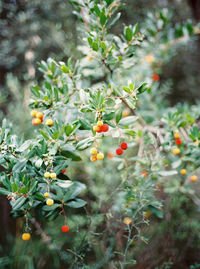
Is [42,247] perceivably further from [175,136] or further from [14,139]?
[175,136]

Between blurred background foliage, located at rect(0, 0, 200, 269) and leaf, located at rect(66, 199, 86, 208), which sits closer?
leaf, located at rect(66, 199, 86, 208)

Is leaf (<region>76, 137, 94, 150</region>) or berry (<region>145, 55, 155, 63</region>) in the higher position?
berry (<region>145, 55, 155, 63</region>)

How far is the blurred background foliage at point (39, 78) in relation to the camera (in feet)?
5.08

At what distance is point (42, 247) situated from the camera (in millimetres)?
1856

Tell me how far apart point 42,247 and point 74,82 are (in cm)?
135

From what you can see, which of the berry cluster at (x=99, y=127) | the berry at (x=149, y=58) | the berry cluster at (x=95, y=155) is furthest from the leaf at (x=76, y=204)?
the berry at (x=149, y=58)

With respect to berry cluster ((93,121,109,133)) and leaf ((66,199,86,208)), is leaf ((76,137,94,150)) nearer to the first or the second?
berry cluster ((93,121,109,133))

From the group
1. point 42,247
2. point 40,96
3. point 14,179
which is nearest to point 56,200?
point 14,179

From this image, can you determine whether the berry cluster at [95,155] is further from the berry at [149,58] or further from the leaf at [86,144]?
the berry at [149,58]

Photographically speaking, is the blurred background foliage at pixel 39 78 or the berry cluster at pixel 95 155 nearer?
the berry cluster at pixel 95 155

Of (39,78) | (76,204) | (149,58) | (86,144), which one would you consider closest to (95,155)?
(86,144)

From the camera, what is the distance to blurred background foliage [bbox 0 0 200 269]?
1547 millimetres

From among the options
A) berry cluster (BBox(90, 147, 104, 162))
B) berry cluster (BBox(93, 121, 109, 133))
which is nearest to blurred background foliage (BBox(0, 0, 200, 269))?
berry cluster (BBox(90, 147, 104, 162))

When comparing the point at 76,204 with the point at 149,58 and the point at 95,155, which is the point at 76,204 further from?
the point at 149,58
